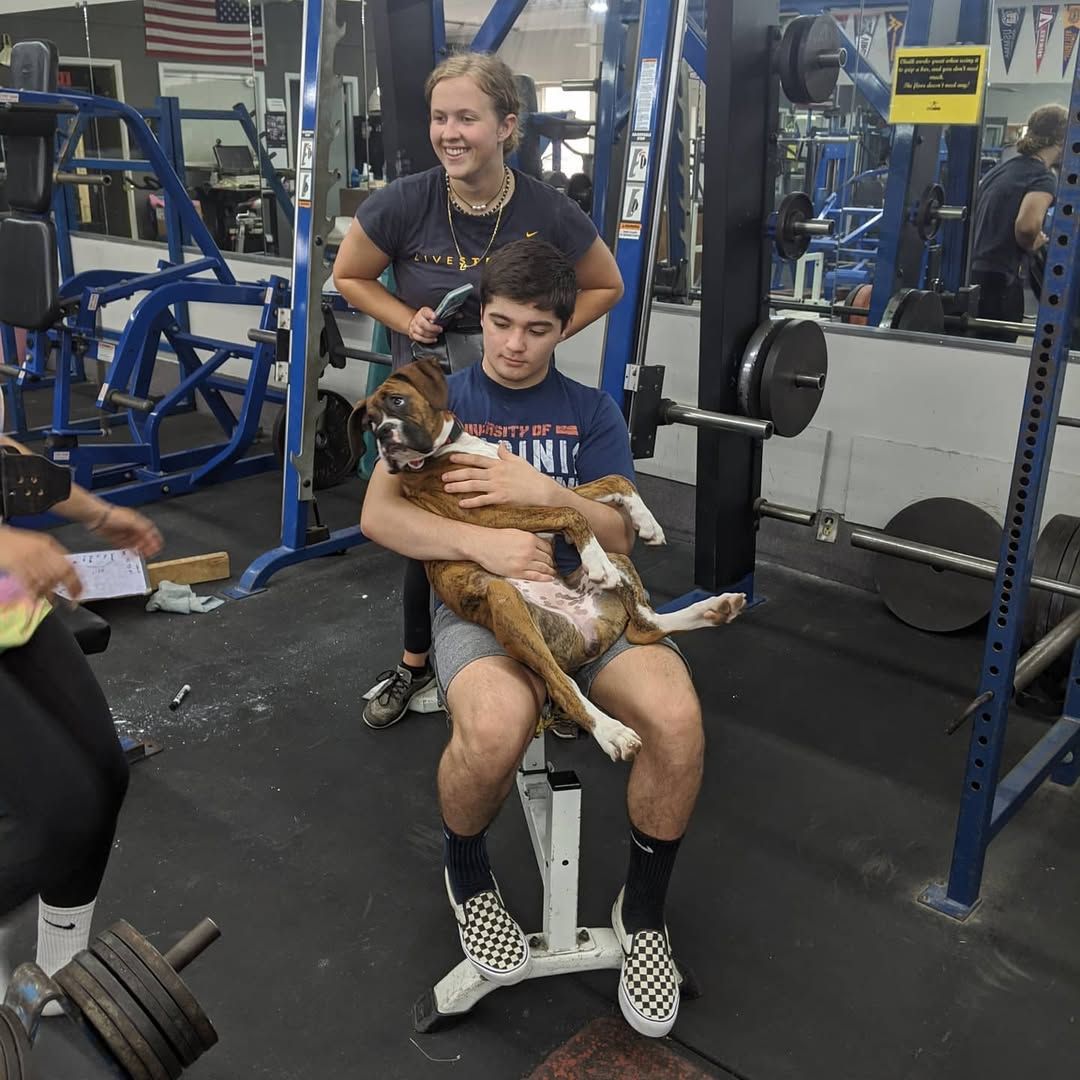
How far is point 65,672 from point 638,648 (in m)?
0.84

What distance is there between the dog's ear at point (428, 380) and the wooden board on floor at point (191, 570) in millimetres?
1962

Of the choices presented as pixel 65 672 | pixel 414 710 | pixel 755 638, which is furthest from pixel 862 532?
pixel 65 672

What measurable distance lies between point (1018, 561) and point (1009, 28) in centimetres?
236

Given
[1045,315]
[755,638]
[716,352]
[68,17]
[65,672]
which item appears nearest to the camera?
[65,672]

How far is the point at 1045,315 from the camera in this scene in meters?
1.55

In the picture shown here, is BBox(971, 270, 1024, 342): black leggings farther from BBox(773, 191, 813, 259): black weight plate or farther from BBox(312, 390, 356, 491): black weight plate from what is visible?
BBox(312, 390, 356, 491): black weight plate

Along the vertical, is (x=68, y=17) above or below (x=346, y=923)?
above

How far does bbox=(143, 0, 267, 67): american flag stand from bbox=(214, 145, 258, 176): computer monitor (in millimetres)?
431

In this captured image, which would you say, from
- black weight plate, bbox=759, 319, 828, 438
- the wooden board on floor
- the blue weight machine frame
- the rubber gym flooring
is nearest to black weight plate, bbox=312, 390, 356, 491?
the blue weight machine frame

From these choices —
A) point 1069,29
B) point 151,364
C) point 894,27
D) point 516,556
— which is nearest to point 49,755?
point 516,556

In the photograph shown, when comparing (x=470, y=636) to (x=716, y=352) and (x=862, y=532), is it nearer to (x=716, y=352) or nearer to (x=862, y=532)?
(x=862, y=532)

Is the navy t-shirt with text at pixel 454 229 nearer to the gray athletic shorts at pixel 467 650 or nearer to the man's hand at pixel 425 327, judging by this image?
the man's hand at pixel 425 327

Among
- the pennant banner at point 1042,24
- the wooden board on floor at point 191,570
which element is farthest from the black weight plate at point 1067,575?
the wooden board on floor at point 191,570

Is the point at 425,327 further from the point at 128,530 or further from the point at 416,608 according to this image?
the point at 128,530
